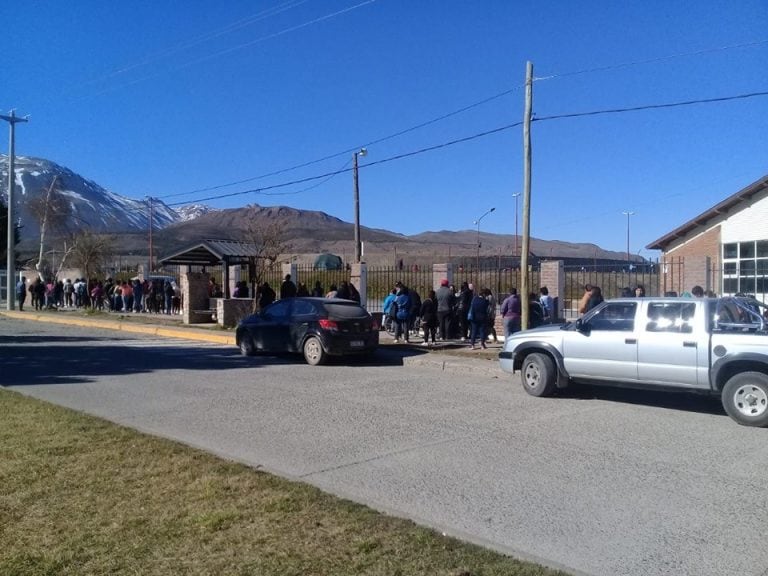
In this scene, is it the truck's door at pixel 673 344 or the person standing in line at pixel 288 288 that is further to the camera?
the person standing in line at pixel 288 288

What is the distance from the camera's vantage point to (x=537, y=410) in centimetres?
1012

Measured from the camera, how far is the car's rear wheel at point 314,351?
1507cm

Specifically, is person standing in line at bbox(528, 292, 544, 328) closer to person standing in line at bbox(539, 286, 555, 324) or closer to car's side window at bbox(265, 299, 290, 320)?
person standing in line at bbox(539, 286, 555, 324)

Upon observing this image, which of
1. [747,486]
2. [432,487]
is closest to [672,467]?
[747,486]

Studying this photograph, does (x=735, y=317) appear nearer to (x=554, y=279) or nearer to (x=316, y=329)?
(x=316, y=329)

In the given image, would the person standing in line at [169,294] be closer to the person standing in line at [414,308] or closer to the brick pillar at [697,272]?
the person standing in line at [414,308]

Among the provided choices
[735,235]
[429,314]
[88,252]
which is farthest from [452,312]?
[88,252]

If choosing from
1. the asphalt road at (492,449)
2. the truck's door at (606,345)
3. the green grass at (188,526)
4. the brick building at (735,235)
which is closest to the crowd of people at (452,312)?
the asphalt road at (492,449)

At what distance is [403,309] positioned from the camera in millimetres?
18297

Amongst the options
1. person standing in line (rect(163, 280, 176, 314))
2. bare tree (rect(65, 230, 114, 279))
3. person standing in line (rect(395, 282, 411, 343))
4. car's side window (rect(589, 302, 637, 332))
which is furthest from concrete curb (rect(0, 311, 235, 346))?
car's side window (rect(589, 302, 637, 332))

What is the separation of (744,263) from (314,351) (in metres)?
19.9

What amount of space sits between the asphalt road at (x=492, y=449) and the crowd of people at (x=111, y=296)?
717 inches

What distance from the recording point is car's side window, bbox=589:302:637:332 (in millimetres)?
10406

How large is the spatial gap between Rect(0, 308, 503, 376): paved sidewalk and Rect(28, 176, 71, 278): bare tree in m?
10.7
